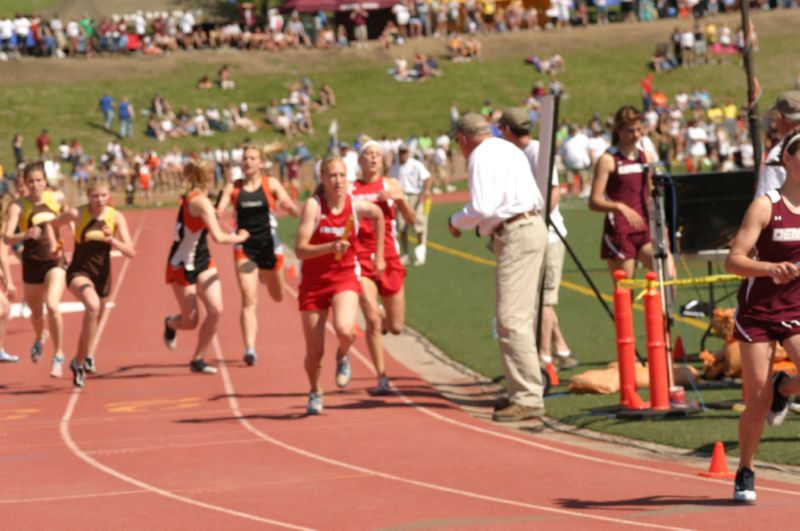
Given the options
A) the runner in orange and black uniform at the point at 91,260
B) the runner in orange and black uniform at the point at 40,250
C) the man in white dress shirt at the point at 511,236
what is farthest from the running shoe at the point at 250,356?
the man in white dress shirt at the point at 511,236

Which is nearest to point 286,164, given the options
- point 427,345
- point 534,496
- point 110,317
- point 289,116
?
point 289,116

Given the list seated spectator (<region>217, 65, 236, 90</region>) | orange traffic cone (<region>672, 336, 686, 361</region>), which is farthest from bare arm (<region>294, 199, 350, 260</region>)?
seated spectator (<region>217, 65, 236, 90</region>)

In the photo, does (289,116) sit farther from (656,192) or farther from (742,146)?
(656,192)

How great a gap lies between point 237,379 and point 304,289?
2.85 meters

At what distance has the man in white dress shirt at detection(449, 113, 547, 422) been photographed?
11297 millimetres

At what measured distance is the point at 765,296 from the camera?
775cm

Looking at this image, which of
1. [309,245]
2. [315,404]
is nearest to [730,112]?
[315,404]

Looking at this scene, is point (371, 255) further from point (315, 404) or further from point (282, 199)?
point (282, 199)

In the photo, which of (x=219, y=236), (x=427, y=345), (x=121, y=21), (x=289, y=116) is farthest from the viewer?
(x=121, y=21)

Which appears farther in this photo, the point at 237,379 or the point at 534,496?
the point at 237,379

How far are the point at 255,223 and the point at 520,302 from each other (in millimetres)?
4164

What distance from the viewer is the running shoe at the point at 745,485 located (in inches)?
309

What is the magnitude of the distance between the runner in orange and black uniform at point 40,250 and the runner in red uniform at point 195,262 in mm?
1115

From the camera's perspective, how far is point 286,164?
50281 millimetres
